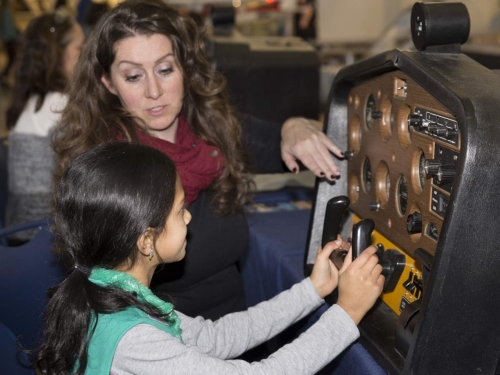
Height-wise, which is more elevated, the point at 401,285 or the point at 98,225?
the point at 98,225

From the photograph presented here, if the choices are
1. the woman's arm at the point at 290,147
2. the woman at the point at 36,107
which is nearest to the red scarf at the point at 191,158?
the woman's arm at the point at 290,147

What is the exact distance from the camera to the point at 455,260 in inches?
33.1

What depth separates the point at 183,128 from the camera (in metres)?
1.46

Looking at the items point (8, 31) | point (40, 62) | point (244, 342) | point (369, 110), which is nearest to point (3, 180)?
point (40, 62)

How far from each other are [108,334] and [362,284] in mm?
379

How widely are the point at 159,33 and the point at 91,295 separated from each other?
581 millimetres

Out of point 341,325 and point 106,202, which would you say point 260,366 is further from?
point 106,202

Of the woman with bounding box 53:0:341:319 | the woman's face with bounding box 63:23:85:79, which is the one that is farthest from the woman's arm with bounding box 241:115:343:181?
the woman's face with bounding box 63:23:85:79

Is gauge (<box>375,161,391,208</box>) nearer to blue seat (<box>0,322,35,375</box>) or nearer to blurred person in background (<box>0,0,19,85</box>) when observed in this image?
blue seat (<box>0,322,35,375</box>)

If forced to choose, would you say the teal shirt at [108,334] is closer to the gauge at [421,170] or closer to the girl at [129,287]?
the girl at [129,287]

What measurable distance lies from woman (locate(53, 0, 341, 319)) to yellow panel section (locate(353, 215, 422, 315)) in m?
0.20

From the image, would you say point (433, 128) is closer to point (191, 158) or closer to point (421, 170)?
point (421, 170)

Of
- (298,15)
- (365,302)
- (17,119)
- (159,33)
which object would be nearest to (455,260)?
(365,302)

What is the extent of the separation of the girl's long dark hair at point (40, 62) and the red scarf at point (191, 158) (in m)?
1.13
